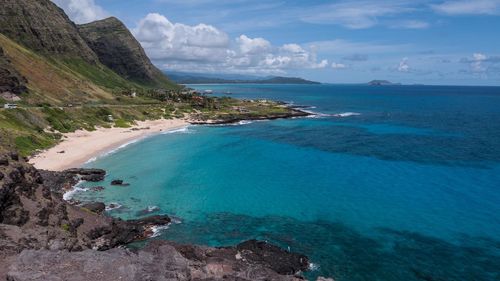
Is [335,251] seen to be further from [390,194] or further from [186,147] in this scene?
[186,147]

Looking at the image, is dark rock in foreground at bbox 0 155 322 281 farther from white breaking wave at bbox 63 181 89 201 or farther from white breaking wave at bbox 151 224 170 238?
white breaking wave at bbox 63 181 89 201

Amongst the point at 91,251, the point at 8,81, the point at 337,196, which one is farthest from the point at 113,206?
the point at 8,81

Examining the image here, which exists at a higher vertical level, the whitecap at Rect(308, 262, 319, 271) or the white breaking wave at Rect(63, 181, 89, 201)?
the white breaking wave at Rect(63, 181, 89, 201)

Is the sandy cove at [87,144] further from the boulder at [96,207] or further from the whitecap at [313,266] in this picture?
the whitecap at [313,266]

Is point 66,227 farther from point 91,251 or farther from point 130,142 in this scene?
point 130,142

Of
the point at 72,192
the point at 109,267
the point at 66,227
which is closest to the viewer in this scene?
the point at 109,267

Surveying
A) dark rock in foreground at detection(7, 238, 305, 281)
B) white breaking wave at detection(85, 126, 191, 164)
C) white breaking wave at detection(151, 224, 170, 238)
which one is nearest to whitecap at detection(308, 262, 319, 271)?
dark rock in foreground at detection(7, 238, 305, 281)
